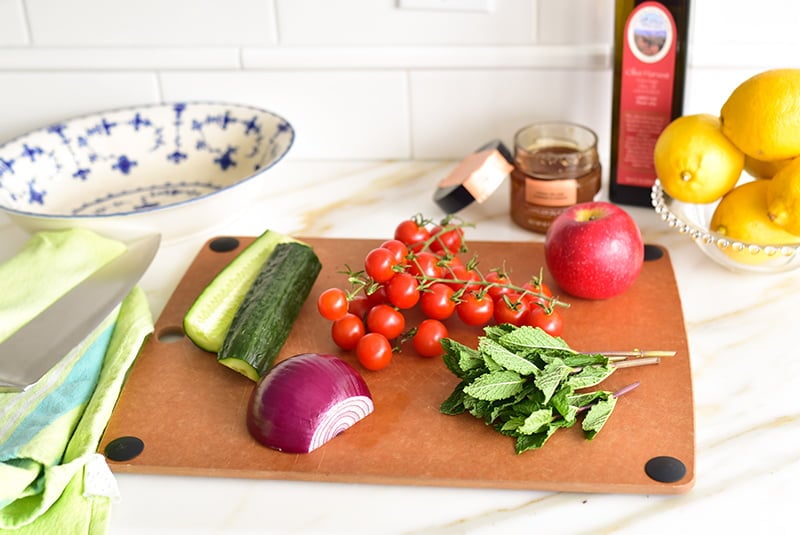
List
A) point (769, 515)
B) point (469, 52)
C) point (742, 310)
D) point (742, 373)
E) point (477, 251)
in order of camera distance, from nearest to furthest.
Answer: point (769, 515)
point (742, 373)
point (742, 310)
point (477, 251)
point (469, 52)

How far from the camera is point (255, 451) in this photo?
88 cm

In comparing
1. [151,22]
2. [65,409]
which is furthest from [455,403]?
[151,22]

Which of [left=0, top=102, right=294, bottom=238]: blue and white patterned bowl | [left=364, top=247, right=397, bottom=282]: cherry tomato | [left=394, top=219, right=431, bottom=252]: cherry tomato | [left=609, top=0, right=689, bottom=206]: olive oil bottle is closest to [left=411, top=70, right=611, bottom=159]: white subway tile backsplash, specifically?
[left=609, top=0, right=689, bottom=206]: olive oil bottle

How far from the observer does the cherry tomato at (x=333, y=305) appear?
0.99 meters

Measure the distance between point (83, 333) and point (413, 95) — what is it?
2.03ft

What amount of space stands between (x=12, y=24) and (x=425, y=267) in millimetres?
783

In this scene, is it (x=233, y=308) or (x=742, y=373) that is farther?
(x=233, y=308)

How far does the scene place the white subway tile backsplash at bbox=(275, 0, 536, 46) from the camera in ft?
4.31

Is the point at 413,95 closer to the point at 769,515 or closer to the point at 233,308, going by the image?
the point at 233,308

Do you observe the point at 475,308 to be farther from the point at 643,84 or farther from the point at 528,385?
the point at 643,84

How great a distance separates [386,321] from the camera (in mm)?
993

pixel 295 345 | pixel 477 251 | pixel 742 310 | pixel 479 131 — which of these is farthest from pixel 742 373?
pixel 479 131

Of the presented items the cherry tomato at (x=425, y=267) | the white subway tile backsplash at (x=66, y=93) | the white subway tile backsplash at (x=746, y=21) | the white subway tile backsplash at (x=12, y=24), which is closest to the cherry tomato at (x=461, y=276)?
the cherry tomato at (x=425, y=267)

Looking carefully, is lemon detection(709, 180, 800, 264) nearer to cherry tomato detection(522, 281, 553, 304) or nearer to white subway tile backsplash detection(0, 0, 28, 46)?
cherry tomato detection(522, 281, 553, 304)
